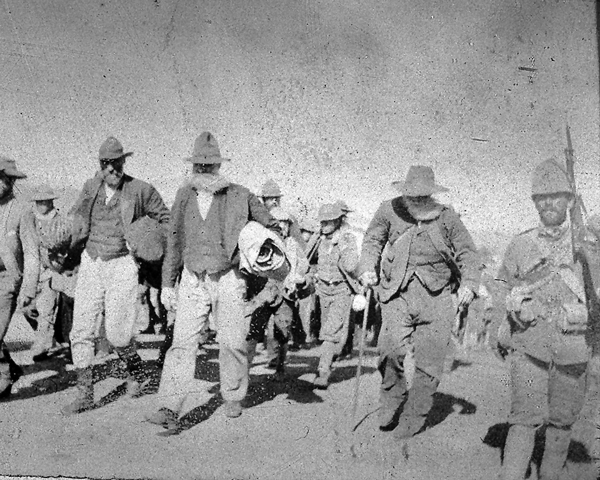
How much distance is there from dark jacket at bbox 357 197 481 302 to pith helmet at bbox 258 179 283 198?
0.82m

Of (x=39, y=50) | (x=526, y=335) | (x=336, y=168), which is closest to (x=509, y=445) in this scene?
(x=526, y=335)

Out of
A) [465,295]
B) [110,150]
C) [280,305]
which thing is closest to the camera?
[465,295]

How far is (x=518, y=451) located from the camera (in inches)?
142

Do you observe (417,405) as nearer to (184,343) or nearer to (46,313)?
(184,343)

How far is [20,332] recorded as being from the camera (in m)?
7.20

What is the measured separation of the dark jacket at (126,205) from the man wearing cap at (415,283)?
5.67 ft

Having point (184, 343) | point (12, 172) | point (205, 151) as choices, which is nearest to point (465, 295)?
point (184, 343)

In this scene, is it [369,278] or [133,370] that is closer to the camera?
[369,278]

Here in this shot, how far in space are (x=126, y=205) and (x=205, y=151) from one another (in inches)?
32.4

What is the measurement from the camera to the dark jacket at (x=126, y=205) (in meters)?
4.62

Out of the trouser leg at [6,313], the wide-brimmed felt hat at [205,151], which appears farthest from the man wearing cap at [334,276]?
the trouser leg at [6,313]

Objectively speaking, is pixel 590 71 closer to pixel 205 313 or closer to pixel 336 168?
pixel 336 168

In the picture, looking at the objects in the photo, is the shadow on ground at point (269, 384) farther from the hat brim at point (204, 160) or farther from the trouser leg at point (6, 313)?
the hat brim at point (204, 160)

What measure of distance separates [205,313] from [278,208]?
1472 mm
